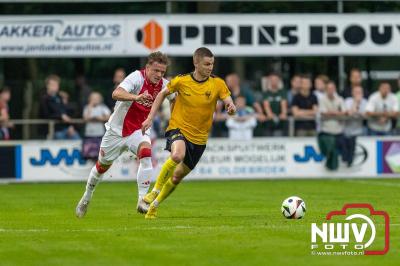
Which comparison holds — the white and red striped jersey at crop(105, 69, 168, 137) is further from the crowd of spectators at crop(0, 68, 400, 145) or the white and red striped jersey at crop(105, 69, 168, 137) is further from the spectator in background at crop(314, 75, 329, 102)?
the spectator in background at crop(314, 75, 329, 102)

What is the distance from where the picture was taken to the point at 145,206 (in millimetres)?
14766

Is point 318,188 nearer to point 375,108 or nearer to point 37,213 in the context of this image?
point 375,108

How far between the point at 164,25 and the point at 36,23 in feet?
10.1

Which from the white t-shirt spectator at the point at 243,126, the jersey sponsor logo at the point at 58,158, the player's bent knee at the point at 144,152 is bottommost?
the player's bent knee at the point at 144,152

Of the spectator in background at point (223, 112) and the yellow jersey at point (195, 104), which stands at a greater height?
the spectator in background at point (223, 112)

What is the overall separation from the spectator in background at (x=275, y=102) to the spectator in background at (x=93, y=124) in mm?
3697

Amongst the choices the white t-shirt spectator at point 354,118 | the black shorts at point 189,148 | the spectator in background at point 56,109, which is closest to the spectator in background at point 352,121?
the white t-shirt spectator at point 354,118

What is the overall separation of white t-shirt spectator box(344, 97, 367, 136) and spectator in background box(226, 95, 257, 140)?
230 cm

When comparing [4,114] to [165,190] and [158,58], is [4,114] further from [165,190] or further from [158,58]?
[165,190]

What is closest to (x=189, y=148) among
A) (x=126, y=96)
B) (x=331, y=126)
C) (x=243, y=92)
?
(x=126, y=96)

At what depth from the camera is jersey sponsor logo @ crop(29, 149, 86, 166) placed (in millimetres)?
25281

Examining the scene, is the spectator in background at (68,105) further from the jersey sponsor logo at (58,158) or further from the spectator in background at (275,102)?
the spectator in background at (275,102)

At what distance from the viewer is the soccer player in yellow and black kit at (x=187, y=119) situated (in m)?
14.1

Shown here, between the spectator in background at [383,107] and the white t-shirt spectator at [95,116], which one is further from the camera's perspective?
the spectator in background at [383,107]
